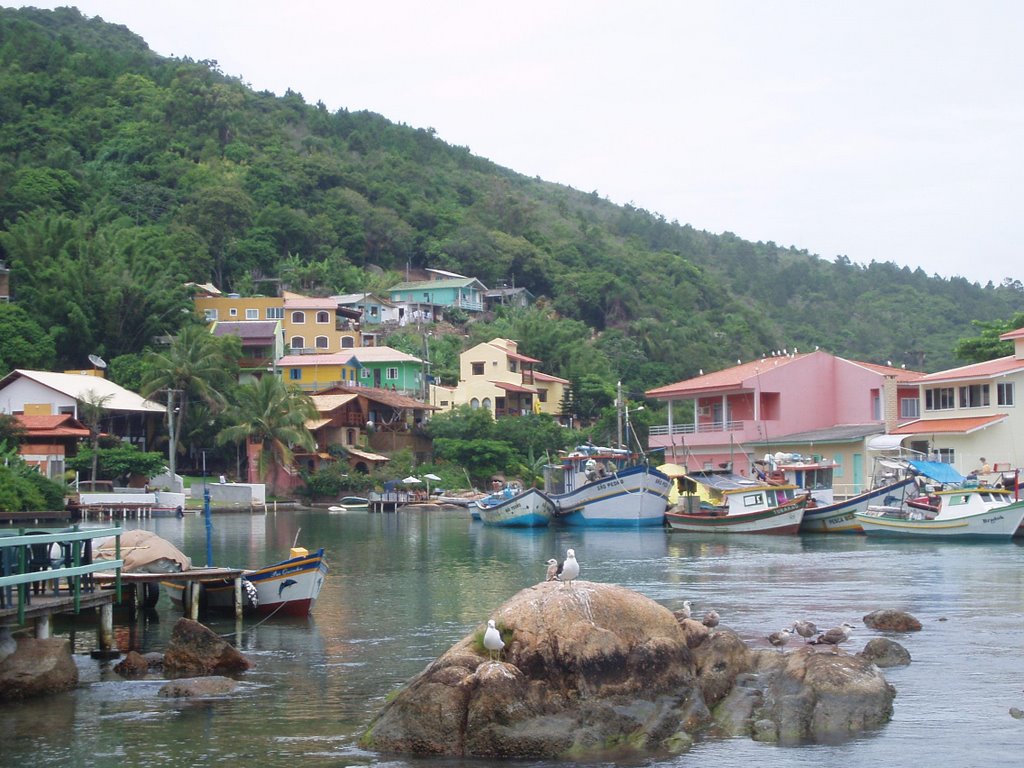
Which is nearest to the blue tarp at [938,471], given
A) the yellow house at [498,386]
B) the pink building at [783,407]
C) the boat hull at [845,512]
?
the boat hull at [845,512]

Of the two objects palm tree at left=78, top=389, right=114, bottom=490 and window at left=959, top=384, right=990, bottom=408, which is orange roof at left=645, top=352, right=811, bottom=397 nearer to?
window at left=959, top=384, right=990, bottom=408

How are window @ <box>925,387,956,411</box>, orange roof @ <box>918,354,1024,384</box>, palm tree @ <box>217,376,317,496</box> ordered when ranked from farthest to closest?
palm tree @ <box>217,376,317,496</box> → window @ <box>925,387,956,411</box> → orange roof @ <box>918,354,1024,384</box>

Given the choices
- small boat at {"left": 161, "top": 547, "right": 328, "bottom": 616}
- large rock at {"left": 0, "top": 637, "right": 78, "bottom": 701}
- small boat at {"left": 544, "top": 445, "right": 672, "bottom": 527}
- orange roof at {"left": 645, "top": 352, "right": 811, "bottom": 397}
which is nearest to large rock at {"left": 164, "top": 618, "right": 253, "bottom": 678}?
large rock at {"left": 0, "top": 637, "right": 78, "bottom": 701}

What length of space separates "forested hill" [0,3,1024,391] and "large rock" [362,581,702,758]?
63.9 metres

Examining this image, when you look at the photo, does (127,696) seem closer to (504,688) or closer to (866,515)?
(504,688)

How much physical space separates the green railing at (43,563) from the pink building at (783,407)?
38558 mm

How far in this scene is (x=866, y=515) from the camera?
44594 millimetres

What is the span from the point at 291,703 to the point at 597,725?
205 inches

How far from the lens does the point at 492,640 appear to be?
558 inches

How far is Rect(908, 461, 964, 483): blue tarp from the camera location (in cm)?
4462

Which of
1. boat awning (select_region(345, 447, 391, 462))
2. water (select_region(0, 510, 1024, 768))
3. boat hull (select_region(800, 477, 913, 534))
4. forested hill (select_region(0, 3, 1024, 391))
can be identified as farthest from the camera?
forested hill (select_region(0, 3, 1024, 391))

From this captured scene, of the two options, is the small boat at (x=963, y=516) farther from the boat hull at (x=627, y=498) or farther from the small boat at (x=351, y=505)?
the small boat at (x=351, y=505)

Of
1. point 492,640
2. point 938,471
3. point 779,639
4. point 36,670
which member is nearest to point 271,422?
point 938,471

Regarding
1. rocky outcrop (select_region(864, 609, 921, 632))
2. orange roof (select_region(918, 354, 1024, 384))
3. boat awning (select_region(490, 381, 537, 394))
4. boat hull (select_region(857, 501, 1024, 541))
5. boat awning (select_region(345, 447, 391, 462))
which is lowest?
rocky outcrop (select_region(864, 609, 921, 632))
